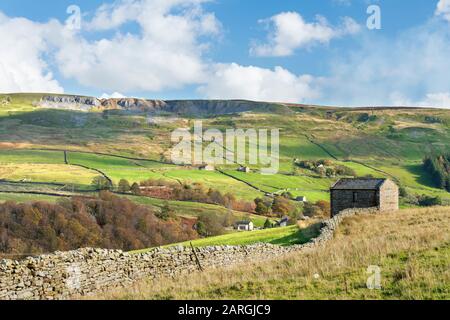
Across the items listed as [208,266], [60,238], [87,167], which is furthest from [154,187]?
[208,266]

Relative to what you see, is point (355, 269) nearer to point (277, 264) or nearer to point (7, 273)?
point (277, 264)

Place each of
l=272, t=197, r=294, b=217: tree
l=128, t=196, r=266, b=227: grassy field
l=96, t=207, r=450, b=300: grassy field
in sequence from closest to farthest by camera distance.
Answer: l=96, t=207, r=450, b=300: grassy field
l=128, t=196, r=266, b=227: grassy field
l=272, t=197, r=294, b=217: tree

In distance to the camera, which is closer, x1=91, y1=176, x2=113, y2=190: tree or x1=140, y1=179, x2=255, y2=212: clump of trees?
x1=140, y1=179, x2=255, y2=212: clump of trees

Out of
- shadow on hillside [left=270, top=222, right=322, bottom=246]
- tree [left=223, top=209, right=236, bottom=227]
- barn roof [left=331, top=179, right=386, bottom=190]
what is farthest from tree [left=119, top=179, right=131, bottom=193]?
shadow on hillside [left=270, top=222, right=322, bottom=246]

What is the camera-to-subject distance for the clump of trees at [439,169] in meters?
140

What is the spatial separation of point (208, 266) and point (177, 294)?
7.44 metres

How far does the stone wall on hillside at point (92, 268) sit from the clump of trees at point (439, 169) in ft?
433

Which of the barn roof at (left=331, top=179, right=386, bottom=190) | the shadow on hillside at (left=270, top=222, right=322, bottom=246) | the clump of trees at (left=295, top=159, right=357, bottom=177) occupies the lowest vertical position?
the clump of trees at (left=295, top=159, right=357, bottom=177)

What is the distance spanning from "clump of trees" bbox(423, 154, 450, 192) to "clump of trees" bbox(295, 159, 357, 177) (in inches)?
957

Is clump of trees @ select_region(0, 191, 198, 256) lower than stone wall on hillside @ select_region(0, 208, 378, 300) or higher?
lower

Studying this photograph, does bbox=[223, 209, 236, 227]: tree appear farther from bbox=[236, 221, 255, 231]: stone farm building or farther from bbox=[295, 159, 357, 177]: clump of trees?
bbox=[295, 159, 357, 177]: clump of trees

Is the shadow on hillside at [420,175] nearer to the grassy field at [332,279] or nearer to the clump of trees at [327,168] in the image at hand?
the clump of trees at [327,168]

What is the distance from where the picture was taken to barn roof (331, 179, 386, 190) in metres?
52.8

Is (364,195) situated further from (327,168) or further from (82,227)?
(327,168)
